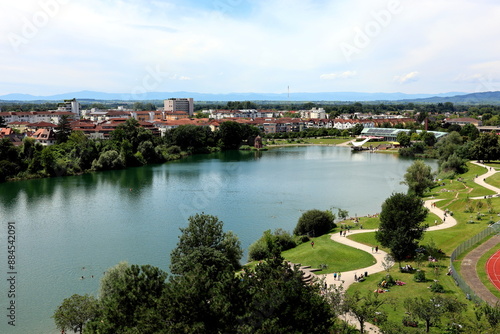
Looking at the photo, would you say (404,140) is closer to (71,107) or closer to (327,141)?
(327,141)

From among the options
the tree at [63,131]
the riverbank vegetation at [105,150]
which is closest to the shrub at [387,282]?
the riverbank vegetation at [105,150]

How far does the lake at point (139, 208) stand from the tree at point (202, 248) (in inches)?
153

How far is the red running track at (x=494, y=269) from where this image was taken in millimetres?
16703

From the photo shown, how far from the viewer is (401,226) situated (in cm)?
1995

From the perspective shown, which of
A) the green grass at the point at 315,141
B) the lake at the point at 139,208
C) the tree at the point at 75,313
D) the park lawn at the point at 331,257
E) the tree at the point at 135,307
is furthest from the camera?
the green grass at the point at 315,141

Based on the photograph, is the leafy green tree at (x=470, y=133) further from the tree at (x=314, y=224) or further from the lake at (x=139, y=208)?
the tree at (x=314, y=224)

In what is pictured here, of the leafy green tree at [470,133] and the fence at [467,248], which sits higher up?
the leafy green tree at [470,133]

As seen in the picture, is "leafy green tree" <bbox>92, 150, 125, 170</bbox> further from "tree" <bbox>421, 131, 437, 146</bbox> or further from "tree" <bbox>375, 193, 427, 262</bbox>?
"tree" <bbox>421, 131, 437, 146</bbox>

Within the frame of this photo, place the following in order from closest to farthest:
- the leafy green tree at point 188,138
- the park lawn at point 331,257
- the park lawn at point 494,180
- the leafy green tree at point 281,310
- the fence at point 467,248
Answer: the leafy green tree at point 281,310 < the fence at point 467,248 < the park lawn at point 331,257 < the park lawn at point 494,180 < the leafy green tree at point 188,138

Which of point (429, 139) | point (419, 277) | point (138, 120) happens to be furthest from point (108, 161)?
point (429, 139)

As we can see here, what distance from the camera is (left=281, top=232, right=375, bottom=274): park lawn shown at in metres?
19.9

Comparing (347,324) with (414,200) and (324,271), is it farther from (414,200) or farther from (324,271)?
(414,200)

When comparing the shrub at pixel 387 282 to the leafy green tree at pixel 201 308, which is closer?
the leafy green tree at pixel 201 308

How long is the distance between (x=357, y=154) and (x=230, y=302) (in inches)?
2409
